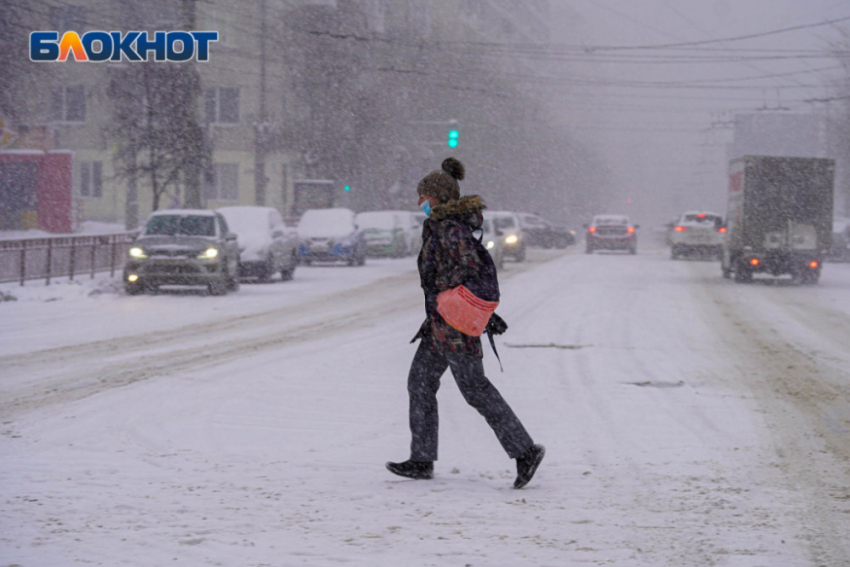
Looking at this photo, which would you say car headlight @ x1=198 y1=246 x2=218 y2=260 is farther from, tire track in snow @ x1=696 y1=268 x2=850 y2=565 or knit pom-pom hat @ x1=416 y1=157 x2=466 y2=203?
knit pom-pom hat @ x1=416 y1=157 x2=466 y2=203

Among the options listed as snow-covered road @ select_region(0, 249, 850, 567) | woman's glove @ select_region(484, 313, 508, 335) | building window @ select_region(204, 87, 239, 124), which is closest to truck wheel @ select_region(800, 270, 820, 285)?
snow-covered road @ select_region(0, 249, 850, 567)

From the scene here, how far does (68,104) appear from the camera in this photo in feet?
205

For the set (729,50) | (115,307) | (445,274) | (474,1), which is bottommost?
(115,307)

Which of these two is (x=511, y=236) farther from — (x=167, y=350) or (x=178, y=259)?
(x=167, y=350)

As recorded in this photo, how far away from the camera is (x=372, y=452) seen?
267 inches

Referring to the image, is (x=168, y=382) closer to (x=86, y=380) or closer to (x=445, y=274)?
(x=86, y=380)

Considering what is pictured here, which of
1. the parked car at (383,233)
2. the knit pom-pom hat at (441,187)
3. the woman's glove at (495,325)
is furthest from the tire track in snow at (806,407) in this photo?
the parked car at (383,233)

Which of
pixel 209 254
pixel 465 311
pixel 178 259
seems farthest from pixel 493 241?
pixel 465 311

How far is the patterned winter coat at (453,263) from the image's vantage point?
5.71 metres

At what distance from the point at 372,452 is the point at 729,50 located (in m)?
46.5

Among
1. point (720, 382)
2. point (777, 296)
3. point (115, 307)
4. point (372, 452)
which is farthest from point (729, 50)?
point (372, 452)

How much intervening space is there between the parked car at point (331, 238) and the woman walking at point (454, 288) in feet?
84.1

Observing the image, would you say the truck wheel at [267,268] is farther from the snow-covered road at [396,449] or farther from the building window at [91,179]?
the building window at [91,179]

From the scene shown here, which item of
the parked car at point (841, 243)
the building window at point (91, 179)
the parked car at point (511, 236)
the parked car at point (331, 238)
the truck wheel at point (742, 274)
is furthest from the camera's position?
the building window at point (91, 179)
